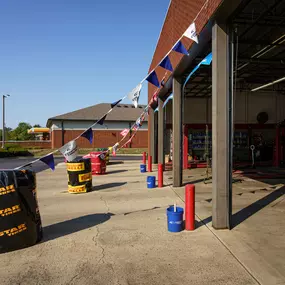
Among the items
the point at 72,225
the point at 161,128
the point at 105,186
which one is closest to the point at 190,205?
the point at 72,225

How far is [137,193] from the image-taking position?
9719 mm

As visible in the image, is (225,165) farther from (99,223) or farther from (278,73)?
(278,73)

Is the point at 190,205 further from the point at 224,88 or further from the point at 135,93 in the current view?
the point at 135,93

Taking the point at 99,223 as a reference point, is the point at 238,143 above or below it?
above

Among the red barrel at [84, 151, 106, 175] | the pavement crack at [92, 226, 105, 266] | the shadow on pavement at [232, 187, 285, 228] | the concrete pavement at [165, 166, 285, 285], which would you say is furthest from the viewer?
the red barrel at [84, 151, 106, 175]

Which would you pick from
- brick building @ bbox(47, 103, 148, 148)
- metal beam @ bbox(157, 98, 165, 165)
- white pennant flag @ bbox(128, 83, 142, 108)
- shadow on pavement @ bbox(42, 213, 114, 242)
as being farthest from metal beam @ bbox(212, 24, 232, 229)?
brick building @ bbox(47, 103, 148, 148)

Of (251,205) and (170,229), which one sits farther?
(251,205)

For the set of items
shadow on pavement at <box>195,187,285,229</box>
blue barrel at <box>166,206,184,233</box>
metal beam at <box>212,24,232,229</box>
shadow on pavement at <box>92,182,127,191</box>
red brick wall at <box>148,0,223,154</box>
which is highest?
red brick wall at <box>148,0,223,154</box>

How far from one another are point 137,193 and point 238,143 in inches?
501

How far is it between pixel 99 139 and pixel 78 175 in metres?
33.6

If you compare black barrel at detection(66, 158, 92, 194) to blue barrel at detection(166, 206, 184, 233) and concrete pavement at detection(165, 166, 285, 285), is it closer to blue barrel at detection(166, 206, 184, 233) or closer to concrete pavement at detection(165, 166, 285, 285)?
concrete pavement at detection(165, 166, 285, 285)

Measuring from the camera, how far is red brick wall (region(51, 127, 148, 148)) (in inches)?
1646

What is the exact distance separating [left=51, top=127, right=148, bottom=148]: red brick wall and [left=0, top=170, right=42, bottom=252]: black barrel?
3722cm

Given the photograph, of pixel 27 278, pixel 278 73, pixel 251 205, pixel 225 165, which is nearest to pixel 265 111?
pixel 278 73
